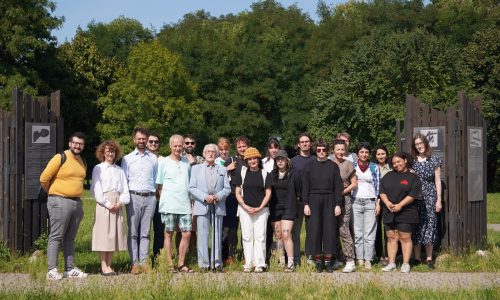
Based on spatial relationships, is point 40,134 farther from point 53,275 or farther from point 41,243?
point 53,275

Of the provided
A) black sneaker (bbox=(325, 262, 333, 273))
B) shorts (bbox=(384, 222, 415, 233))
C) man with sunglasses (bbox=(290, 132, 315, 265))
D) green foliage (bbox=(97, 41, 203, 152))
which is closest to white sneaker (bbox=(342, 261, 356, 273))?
black sneaker (bbox=(325, 262, 333, 273))

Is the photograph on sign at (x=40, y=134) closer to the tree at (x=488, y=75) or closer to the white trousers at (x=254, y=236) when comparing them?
the white trousers at (x=254, y=236)

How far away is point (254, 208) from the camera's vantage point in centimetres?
1156

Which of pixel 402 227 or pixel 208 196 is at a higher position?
pixel 208 196

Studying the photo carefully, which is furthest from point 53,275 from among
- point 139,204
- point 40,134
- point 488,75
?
point 488,75

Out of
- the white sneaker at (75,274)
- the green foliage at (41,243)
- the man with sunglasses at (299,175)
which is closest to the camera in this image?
the white sneaker at (75,274)

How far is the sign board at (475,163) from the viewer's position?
12.9 metres

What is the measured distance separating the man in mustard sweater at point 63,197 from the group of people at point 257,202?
0.02 meters

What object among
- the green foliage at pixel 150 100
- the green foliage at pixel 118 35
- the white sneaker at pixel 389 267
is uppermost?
the green foliage at pixel 118 35

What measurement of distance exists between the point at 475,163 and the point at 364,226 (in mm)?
2551

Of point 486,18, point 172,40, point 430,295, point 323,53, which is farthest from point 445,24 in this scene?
point 430,295

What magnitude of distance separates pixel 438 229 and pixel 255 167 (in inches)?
128

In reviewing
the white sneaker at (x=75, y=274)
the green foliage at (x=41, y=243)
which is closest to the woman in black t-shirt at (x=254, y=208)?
the white sneaker at (x=75, y=274)

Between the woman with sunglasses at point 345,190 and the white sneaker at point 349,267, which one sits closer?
the white sneaker at point 349,267
